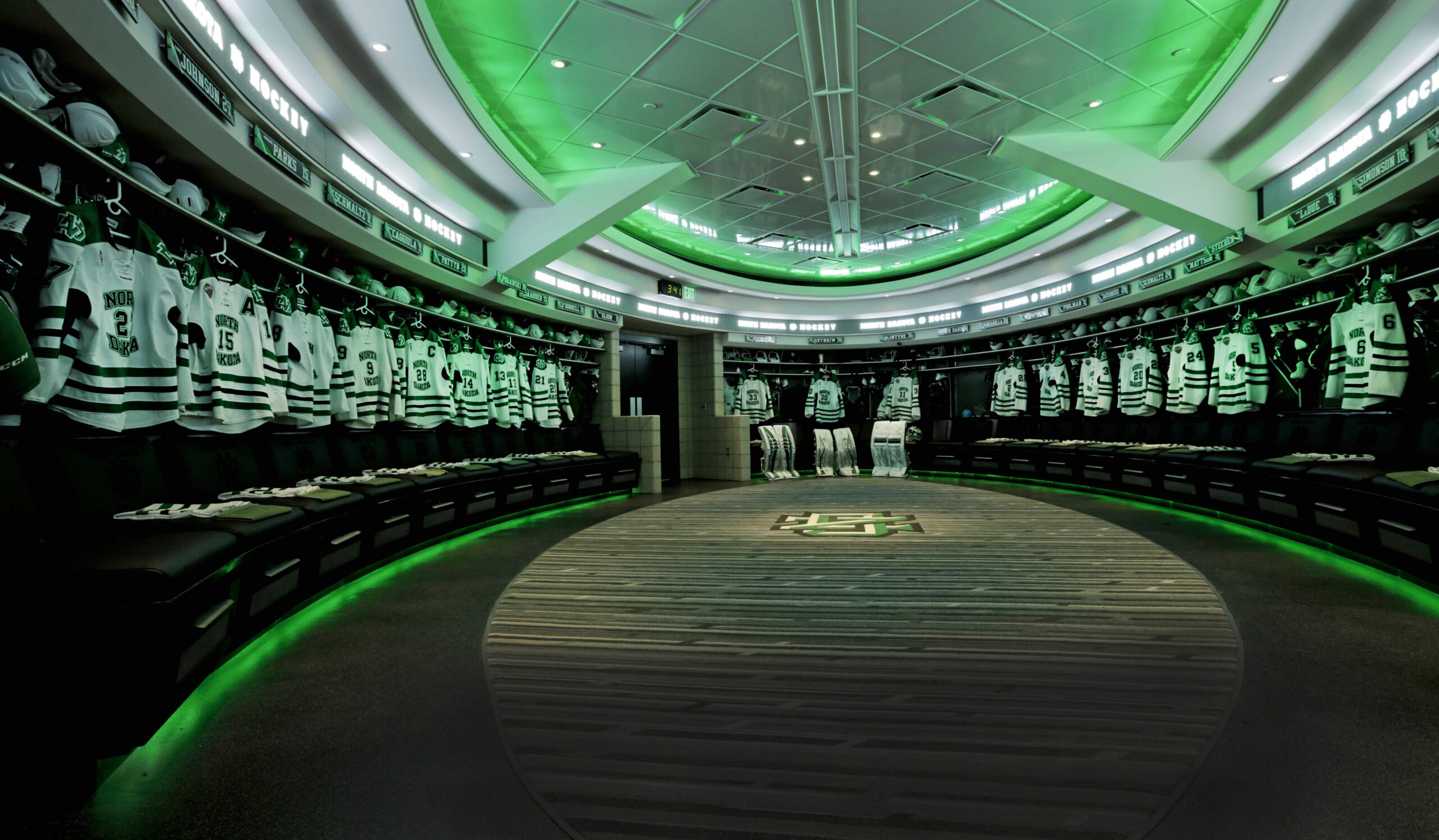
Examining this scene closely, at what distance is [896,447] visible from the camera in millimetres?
11227

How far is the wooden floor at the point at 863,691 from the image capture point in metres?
1.43

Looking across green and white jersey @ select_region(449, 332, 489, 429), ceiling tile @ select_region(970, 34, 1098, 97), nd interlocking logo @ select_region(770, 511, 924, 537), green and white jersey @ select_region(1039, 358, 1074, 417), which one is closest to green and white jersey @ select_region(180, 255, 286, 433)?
green and white jersey @ select_region(449, 332, 489, 429)

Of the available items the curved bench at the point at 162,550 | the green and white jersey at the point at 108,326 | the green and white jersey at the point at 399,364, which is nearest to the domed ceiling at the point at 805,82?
A: the green and white jersey at the point at 399,364

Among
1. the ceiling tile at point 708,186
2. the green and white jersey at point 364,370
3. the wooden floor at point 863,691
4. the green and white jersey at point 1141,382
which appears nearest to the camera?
the wooden floor at point 863,691

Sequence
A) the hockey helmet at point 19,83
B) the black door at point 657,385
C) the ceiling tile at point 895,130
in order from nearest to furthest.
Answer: the hockey helmet at point 19,83 < the ceiling tile at point 895,130 < the black door at point 657,385

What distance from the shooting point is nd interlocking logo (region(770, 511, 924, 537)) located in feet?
16.7

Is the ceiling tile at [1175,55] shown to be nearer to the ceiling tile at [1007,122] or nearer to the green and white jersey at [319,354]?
the ceiling tile at [1007,122]

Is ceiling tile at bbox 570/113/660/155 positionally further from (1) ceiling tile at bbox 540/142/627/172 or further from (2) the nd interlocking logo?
(2) the nd interlocking logo

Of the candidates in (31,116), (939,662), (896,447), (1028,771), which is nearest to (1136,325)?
(896,447)

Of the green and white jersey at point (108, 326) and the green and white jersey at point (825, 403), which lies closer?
the green and white jersey at point (108, 326)

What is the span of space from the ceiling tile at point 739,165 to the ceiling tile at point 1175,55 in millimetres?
3180

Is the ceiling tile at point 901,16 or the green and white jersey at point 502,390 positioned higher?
the ceiling tile at point 901,16

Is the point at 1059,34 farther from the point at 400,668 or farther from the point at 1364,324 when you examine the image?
the point at 400,668

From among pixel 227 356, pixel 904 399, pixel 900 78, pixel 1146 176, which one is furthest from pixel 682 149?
pixel 904 399
